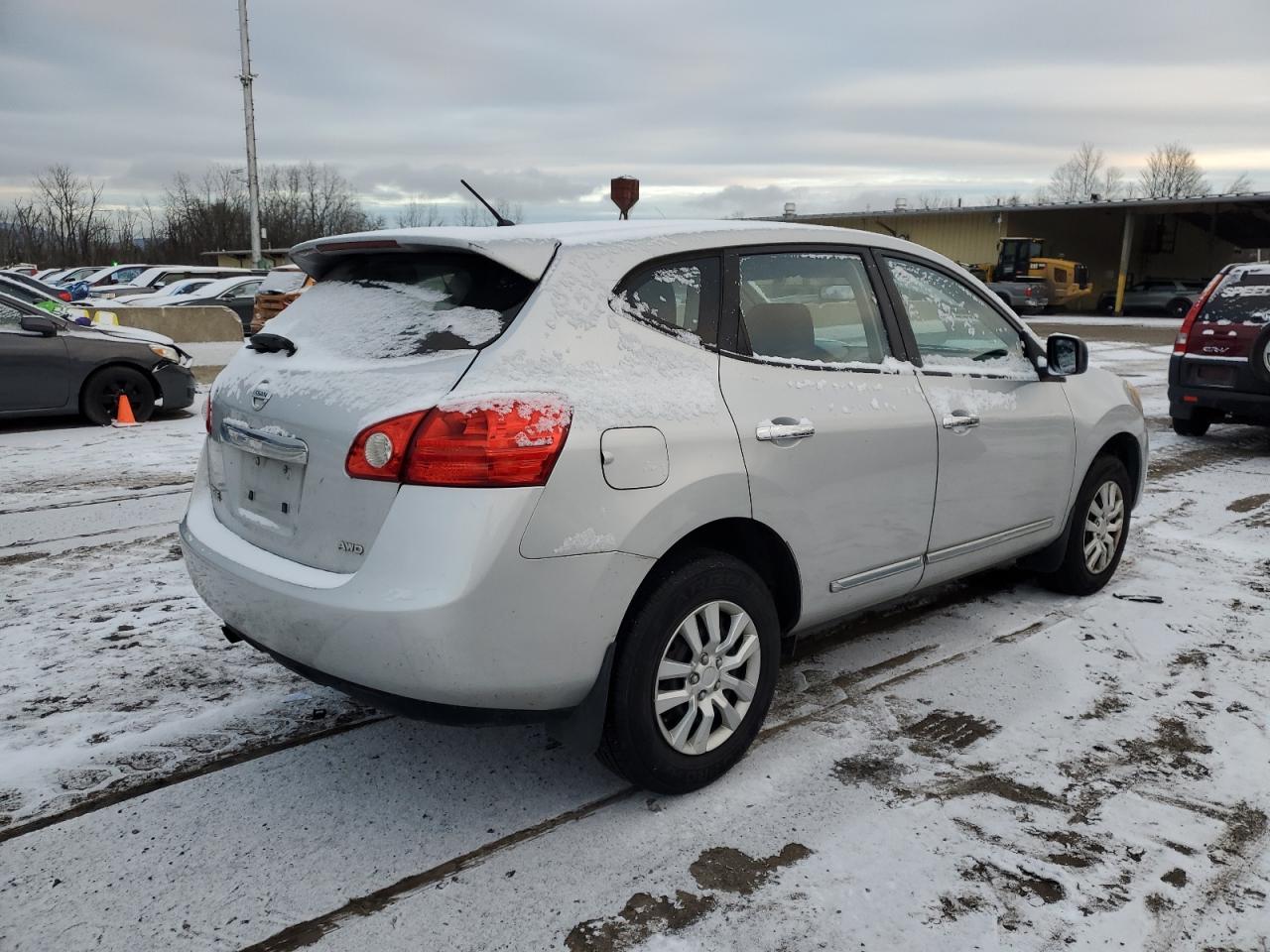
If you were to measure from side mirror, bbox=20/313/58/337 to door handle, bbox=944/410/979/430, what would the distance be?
29.2 feet

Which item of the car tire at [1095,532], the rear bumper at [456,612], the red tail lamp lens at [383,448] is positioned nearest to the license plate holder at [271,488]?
the rear bumper at [456,612]

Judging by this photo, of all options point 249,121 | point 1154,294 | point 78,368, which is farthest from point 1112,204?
point 78,368

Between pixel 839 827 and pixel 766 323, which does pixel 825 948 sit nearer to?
pixel 839 827

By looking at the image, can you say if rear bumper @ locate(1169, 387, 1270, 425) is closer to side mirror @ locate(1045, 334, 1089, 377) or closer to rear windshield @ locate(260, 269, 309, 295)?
side mirror @ locate(1045, 334, 1089, 377)

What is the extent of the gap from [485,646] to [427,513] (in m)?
0.37

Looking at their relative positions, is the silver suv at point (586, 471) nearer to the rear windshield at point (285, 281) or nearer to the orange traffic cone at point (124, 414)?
the rear windshield at point (285, 281)

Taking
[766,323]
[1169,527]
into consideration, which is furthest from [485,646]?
[1169,527]

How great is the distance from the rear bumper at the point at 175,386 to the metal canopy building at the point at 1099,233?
38.6 m

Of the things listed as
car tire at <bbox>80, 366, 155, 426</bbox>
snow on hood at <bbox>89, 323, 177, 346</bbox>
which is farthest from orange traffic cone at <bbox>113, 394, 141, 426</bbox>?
snow on hood at <bbox>89, 323, 177, 346</bbox>

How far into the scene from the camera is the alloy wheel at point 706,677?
3070 millimetres

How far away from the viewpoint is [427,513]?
8.71 feet

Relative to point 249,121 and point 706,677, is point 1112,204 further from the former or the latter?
point 706,677

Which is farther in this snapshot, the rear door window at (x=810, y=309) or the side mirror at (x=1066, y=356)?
the side mirror at (x=1066, y=356)

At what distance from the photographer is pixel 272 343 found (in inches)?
133
